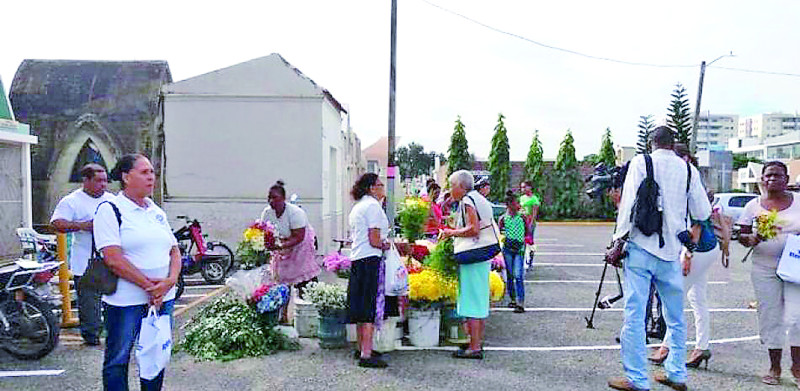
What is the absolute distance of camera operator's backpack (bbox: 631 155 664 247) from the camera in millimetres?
5086

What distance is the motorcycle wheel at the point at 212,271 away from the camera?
456 inches

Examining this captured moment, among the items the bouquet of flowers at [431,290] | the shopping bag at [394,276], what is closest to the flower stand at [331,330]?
the shopping bag at [394,276]

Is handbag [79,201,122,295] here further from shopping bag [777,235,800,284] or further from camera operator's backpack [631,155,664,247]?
shopping bag [777,235,800,284]

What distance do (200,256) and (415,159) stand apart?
5632 cm

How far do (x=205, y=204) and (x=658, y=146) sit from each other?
1129cm

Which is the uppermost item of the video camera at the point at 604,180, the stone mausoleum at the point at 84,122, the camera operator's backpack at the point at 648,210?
the stone mausoleum at the point at 84,122

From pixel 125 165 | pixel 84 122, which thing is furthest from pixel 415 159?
pixel 125 165

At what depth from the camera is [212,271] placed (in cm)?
1163

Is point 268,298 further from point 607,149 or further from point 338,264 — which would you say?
point 607,149

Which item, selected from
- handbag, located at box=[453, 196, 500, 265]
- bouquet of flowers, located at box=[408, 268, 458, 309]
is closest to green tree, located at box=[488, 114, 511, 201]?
bouquet of flowers, located at box=[408, 268, 458, 309]

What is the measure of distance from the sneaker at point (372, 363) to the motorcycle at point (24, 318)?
9.87ft

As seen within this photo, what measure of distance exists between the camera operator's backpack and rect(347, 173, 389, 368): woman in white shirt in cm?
227

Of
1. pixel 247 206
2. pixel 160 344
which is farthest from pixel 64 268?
pixel 247 206

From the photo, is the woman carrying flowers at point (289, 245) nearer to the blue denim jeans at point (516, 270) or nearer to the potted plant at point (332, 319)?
the potted plant at point (332, 319)
